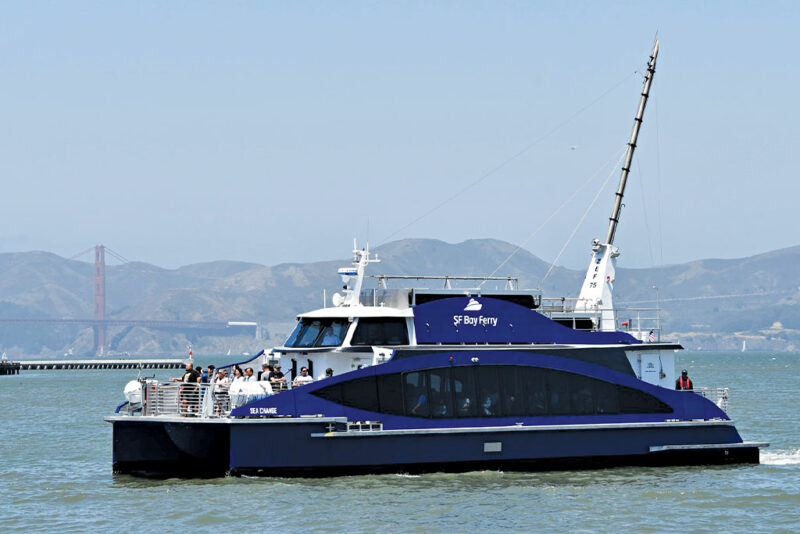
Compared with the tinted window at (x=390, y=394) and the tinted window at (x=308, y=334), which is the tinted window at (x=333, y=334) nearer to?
the tinted window at (x=308, y=334)

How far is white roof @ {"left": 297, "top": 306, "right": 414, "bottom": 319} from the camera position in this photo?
26.9 metres

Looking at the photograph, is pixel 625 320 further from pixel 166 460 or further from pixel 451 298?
pixel 166 460

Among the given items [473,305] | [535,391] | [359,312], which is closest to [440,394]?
[535,391]

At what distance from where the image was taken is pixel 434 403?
84.9 ft

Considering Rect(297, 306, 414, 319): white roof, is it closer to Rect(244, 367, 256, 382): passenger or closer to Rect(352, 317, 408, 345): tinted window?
Rect(352, 317, 408, 345): tinted window

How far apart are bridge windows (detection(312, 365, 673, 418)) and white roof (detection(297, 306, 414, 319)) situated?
1676 millimetres

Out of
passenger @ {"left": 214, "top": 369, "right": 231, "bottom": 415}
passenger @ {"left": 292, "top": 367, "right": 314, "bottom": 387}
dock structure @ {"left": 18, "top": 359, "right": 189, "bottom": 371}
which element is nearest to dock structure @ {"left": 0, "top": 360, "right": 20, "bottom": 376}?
dock structure @ {"left": 18, "top": 359, "right": 189, "bottom": 371}

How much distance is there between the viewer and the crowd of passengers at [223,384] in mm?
25250

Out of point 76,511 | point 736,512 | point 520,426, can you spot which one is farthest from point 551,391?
point 76,511

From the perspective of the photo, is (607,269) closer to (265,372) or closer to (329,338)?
(329,338)

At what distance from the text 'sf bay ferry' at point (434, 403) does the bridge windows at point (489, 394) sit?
0.03 m

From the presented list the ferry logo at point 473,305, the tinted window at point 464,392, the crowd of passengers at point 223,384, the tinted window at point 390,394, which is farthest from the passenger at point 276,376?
the ferry logo at point 473,305

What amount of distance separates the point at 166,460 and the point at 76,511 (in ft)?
7.42

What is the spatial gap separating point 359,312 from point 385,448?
3226 mm
